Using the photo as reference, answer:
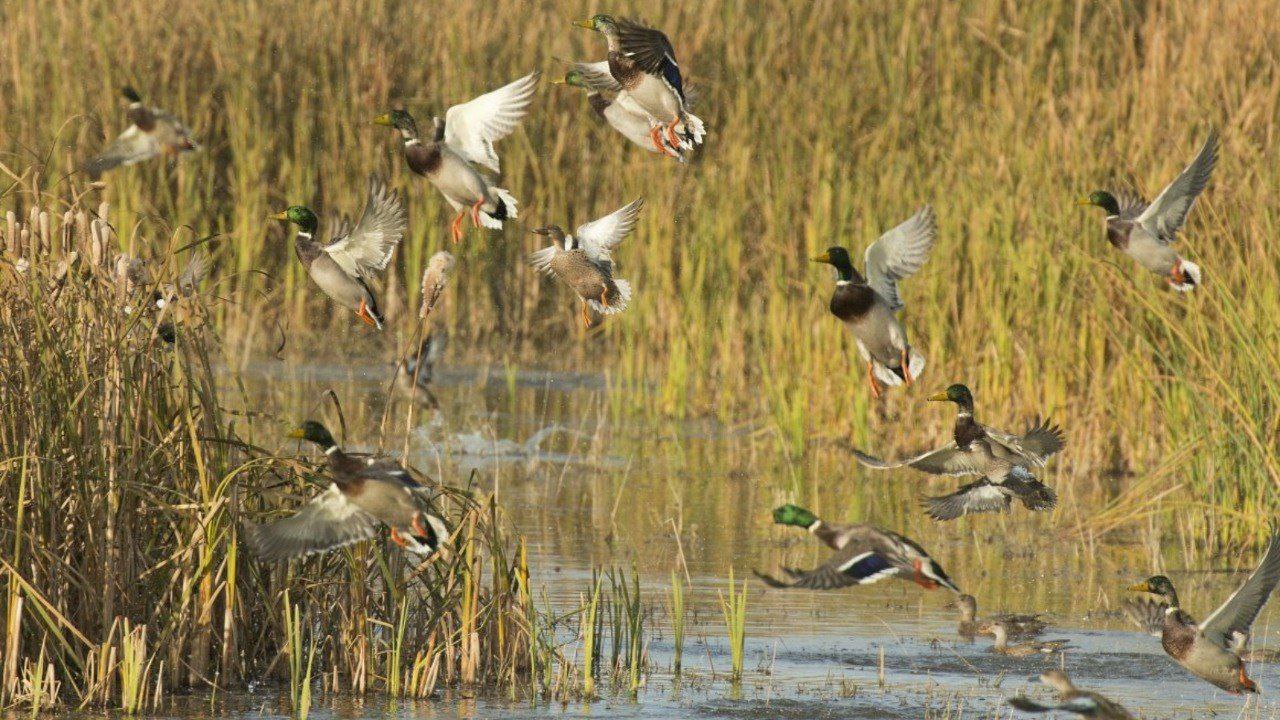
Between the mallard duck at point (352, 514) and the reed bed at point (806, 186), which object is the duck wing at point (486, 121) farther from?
the mallard duck at point (352, 514)

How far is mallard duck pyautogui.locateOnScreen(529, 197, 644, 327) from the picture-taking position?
23.8ft

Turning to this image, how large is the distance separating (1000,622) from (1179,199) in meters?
1.89

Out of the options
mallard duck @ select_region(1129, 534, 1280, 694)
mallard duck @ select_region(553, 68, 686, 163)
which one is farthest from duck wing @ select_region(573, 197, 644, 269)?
mallard duck @ select_region(1129, 534, 1280, 694)

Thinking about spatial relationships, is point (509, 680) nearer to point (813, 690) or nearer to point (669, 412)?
point (813, 690)

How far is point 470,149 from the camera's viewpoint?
24.4 feet

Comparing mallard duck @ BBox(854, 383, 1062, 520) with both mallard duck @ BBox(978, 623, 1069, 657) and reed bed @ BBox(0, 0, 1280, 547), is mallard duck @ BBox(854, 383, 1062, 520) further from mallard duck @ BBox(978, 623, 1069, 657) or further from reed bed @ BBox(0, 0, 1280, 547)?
reed bed @ BBox(0, 0, 1280, 547)

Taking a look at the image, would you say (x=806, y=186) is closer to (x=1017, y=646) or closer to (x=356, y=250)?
(x=1017, y=646)

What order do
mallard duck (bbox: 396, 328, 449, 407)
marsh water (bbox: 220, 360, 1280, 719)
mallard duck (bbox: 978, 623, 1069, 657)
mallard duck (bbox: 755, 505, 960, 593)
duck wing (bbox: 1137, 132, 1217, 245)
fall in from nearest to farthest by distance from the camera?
mallard duck (bbox: 755, 505, 960, 593) → marsh water (bbox: 220, 360, 1280, 719) → mallard duck (bbox: 978, 623, 1069, 657) → duck wing (bbox: 1137, 132, 1217, 245) → mallard duck (bbox: 396, 328, 449, 407)

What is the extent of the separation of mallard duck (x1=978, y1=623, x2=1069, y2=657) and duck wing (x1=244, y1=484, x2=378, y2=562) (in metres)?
2.60

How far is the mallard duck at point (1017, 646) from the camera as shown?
22.8ft

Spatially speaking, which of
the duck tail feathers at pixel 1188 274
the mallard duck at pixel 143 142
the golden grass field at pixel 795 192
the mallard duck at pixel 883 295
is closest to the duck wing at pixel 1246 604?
the mallard duck at pixel 883 295

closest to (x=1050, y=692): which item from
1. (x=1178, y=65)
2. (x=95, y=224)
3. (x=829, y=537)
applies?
(x=829, y=537)

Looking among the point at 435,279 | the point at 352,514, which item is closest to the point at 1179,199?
the point at 435,279

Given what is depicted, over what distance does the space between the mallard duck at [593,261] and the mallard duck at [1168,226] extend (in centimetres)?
197
